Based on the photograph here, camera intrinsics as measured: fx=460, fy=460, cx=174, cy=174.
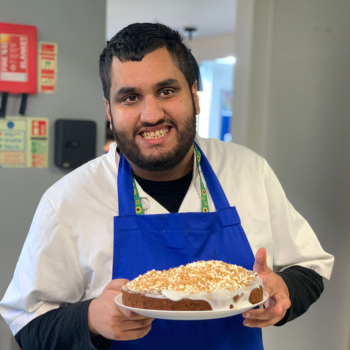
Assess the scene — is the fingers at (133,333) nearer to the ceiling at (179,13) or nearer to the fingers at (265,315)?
the fingers at (265,315)

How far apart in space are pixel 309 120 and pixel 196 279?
1563mm

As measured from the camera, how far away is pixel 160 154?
1222 mm

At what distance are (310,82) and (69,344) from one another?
1.73 meters

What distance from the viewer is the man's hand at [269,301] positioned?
980mm

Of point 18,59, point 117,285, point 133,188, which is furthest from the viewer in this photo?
point 18,59

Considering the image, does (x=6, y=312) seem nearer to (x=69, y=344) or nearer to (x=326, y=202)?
(x=69, y=344)

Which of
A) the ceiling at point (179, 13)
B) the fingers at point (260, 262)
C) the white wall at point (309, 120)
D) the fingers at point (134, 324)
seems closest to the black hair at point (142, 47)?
the fingers at point (260, 262)

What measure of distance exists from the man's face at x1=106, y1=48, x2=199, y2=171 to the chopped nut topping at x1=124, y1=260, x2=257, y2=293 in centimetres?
34

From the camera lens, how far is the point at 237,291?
0.90 metres

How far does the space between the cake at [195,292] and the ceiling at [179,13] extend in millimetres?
4552

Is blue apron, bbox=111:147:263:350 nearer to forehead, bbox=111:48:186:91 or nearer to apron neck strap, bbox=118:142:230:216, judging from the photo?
apron neck strap, bbox=118:142:230:216

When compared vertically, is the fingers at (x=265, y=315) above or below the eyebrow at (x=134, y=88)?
below

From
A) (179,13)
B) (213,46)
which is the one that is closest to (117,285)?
(179,13)

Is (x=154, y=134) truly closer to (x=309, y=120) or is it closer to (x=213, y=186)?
(x=213, y=186)
